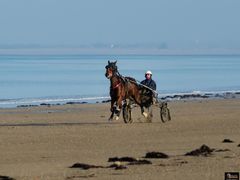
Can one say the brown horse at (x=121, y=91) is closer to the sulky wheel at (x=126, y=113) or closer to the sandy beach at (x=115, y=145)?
the sulky wheel at (x=126, y=113)

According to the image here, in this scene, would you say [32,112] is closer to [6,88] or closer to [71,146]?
[71,146]

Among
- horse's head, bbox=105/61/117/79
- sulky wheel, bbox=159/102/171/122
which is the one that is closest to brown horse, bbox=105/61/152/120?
horse's head, bbox=105/61/117/79

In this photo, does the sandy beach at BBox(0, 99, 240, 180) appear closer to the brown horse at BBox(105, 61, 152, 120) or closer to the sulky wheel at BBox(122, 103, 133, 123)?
the sulky wheel at BBox(122, 103, 133, 123)

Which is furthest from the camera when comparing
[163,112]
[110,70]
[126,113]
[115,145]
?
[163,112]

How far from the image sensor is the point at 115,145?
18297 mm

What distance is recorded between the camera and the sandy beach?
13.4 metres

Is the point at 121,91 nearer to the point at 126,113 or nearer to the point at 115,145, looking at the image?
the point at 126,113

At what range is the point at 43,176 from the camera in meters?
13.2

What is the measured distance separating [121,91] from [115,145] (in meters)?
5.95

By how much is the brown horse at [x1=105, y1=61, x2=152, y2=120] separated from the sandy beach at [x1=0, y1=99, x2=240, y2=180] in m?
0.52

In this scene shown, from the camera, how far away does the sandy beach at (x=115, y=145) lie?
13430 mm

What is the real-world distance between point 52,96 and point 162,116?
2451cm

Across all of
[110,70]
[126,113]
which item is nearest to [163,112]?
[126,113]

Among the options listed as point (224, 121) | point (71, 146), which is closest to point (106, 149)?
point (71, 146)
